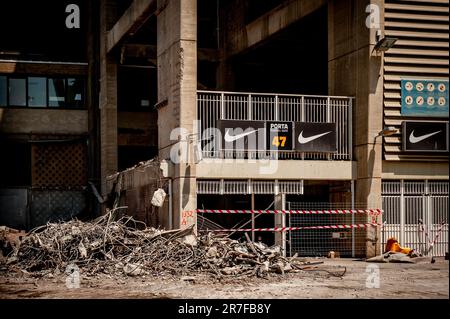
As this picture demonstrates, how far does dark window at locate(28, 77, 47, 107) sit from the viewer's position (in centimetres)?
3406

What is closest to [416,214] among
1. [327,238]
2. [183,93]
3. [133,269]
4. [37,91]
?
[327,238]

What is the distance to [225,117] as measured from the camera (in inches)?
877

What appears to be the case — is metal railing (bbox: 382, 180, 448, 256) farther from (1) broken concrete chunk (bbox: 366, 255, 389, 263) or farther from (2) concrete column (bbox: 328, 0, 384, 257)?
(1) broken concrete chunk (bbox: 366, 255, 389, 263)

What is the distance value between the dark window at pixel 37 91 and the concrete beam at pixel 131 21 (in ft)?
15.5

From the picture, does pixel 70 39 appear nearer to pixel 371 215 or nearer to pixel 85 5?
pixel 85 5

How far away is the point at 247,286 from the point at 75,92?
22617mm

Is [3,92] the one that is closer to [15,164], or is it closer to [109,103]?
[15,164]

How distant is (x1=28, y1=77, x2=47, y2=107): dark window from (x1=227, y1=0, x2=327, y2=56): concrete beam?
378 inches

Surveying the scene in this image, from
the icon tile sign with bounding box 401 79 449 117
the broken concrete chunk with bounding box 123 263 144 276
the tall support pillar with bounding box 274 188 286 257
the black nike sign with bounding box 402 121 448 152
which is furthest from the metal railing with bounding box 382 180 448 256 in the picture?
the broken concrete chunk with bounding box 123 263 144 276

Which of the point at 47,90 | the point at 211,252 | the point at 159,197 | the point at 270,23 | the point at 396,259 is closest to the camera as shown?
the point at 211,252

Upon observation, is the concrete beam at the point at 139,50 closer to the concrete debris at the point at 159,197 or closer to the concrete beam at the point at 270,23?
the concrete beam at the point at 270,23

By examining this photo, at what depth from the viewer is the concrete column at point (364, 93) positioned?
21688 millimetres

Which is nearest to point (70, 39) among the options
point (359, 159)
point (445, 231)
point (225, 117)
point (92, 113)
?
point (92, 113)

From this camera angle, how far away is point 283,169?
2203cm
